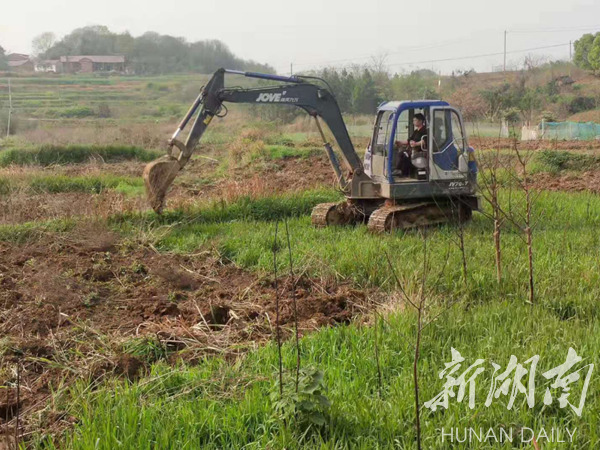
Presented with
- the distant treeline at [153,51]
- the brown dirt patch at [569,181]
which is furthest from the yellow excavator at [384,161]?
the distant treeline at [153,51]

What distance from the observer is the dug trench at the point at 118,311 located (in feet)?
18.3

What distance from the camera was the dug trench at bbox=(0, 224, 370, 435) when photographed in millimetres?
5590

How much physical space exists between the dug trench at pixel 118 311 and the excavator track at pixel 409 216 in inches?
115

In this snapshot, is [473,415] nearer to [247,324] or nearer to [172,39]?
[247,324]

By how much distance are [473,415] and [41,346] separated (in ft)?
13.8

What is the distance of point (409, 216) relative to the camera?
11508 millimetres

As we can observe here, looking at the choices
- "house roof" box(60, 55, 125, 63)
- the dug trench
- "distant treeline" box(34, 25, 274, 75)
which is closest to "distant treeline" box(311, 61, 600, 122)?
"distant treeline" box(34, 25, 274, 75)

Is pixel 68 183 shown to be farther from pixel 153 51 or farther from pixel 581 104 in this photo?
pixel 153 51

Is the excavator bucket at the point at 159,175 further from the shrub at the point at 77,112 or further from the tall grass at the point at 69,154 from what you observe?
the shrub at the point at 77,112

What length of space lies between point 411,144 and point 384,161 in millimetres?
575

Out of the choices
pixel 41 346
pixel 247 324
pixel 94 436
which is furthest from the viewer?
pixel 247 324

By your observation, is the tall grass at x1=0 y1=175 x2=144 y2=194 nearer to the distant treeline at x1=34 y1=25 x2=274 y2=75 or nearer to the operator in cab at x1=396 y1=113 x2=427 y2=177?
the operator in cab at x1=396 y1=113 x2=427 y2=177

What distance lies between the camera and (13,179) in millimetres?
17797

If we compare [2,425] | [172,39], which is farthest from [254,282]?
[172,39]
